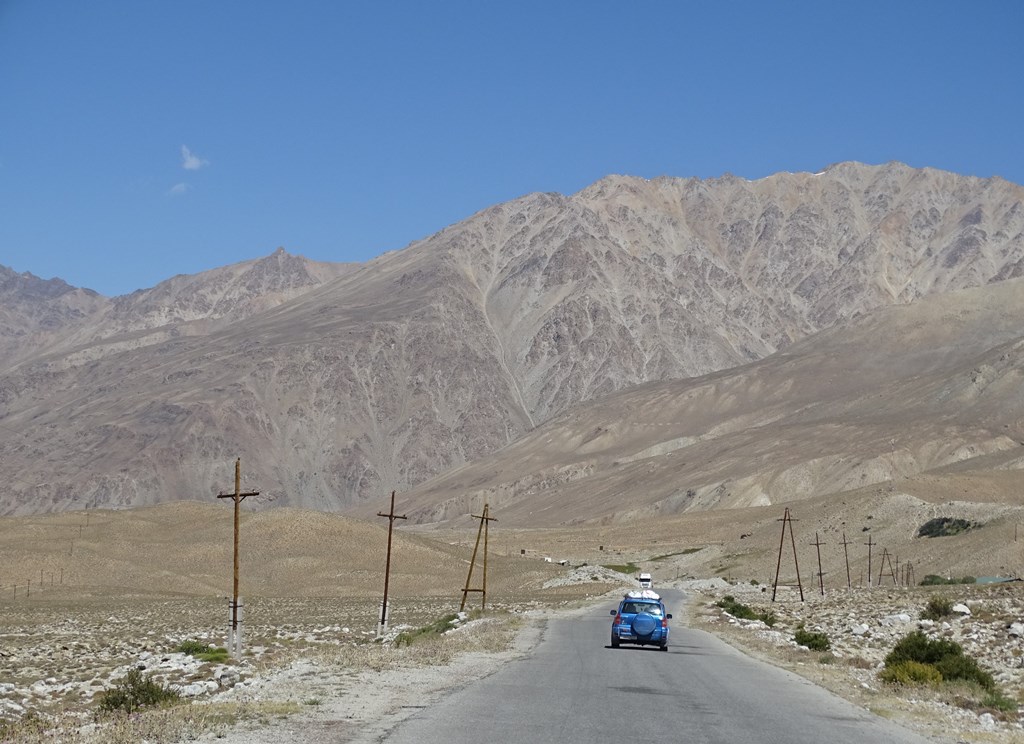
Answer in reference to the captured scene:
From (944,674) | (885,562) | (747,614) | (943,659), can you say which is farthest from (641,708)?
(885,562)

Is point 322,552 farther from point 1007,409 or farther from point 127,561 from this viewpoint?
point 1007,409

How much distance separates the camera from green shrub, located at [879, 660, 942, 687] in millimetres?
25391

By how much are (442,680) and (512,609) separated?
42854 millimetres

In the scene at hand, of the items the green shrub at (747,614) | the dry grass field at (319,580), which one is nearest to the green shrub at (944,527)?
the dry grass field at (319,580)

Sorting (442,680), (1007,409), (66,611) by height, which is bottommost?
(66,611)

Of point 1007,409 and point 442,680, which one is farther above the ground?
point 1007,409

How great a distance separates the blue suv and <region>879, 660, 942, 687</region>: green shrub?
8.60m

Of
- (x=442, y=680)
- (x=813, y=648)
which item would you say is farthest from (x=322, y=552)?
(x=442, y=680)

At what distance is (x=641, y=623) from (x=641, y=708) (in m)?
15.3

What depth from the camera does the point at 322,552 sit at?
104312 mm

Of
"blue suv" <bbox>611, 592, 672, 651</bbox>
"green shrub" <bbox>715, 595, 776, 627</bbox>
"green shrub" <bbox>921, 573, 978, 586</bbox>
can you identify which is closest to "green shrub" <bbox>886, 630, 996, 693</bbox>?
"blue suv" <bbox>611, 592, 672, 651</bbox>

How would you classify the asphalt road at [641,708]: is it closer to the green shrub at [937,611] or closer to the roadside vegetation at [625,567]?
the green shrub at [937,611]

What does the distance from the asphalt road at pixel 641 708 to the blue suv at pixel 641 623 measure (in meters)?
3.69

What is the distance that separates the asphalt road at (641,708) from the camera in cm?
1619
